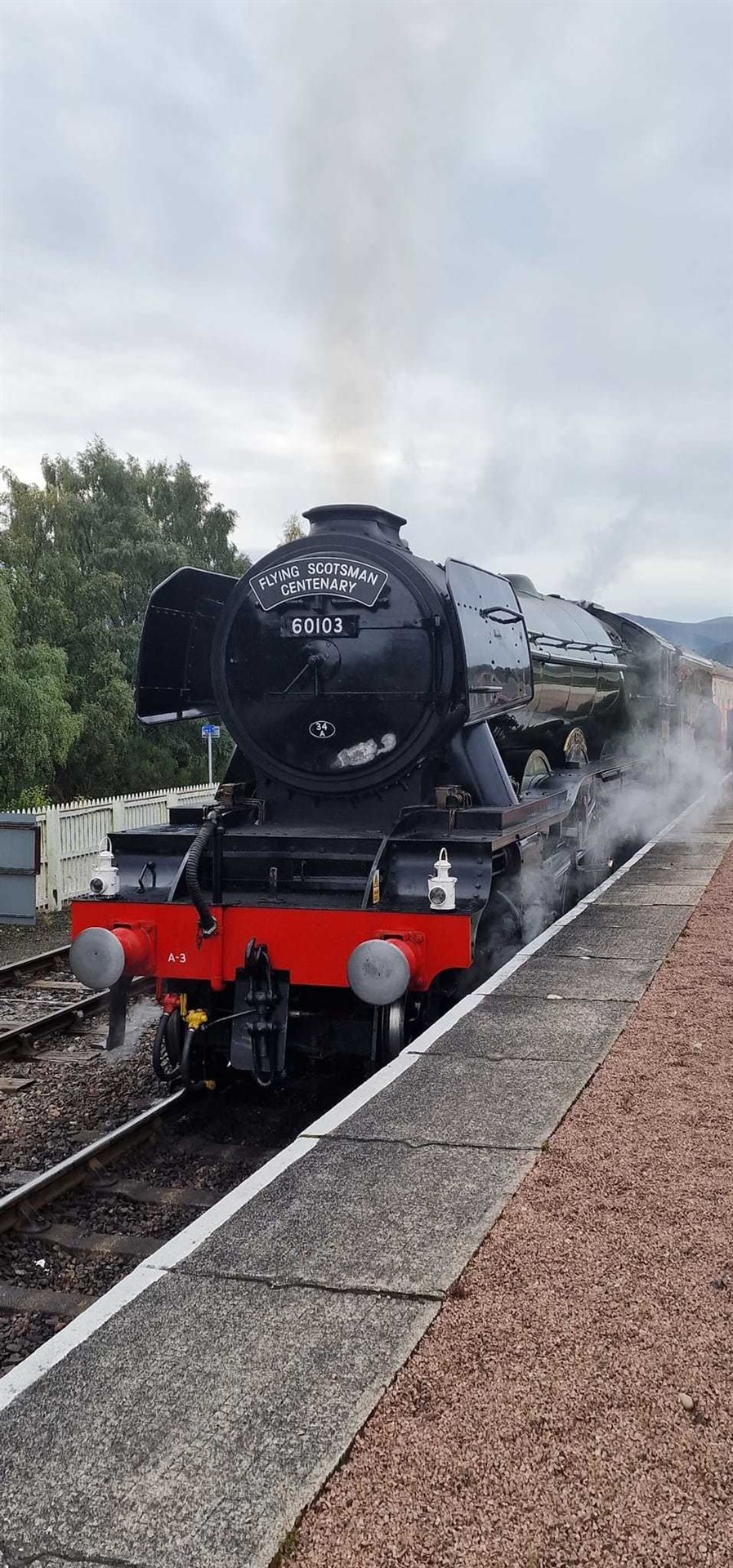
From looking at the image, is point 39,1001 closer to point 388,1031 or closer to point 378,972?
point 388,1031

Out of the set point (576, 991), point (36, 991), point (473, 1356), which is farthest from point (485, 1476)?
point (36, 991)

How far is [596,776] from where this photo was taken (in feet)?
28.9

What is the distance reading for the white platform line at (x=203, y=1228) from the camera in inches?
101

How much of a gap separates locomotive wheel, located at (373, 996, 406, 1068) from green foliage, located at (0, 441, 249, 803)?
13.8 meters

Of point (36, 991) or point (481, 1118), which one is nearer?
point (481, 1118)

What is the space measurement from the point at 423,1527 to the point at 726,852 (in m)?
9.79

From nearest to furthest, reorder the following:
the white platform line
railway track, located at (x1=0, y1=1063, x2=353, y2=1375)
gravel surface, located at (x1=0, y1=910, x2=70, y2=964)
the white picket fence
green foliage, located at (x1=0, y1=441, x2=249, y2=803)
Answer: the white platform line
railway track, located at (x1=0, y1=1063, x2=353, y2=1375)
gravel surface, located at (x1=0, y1=910, x2=70, y2=964)
the white picket fence
green foliage, located at (x1=0, y1=441, x2=249, y2=803)

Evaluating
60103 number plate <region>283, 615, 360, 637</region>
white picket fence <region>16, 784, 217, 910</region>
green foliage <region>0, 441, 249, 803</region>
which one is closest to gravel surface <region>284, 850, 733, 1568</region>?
60103 number plate <region>283, 615, 360, 637</region>

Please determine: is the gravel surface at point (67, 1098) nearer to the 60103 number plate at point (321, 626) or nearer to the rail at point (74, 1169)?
the rail at point (74, 1169)

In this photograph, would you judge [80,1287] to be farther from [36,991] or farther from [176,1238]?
[36,991]

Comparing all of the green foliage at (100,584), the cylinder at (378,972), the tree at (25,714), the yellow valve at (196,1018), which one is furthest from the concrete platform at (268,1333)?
the green foliage at (100,584)

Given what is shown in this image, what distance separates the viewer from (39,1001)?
7.70 m

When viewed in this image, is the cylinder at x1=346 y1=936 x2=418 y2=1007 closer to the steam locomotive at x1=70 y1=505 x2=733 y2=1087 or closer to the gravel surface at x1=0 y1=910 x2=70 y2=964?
the steam locomotive at x1=70 y1=505 x2=733 y2=1087

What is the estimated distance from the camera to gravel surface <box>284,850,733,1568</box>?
1991 millimetres
